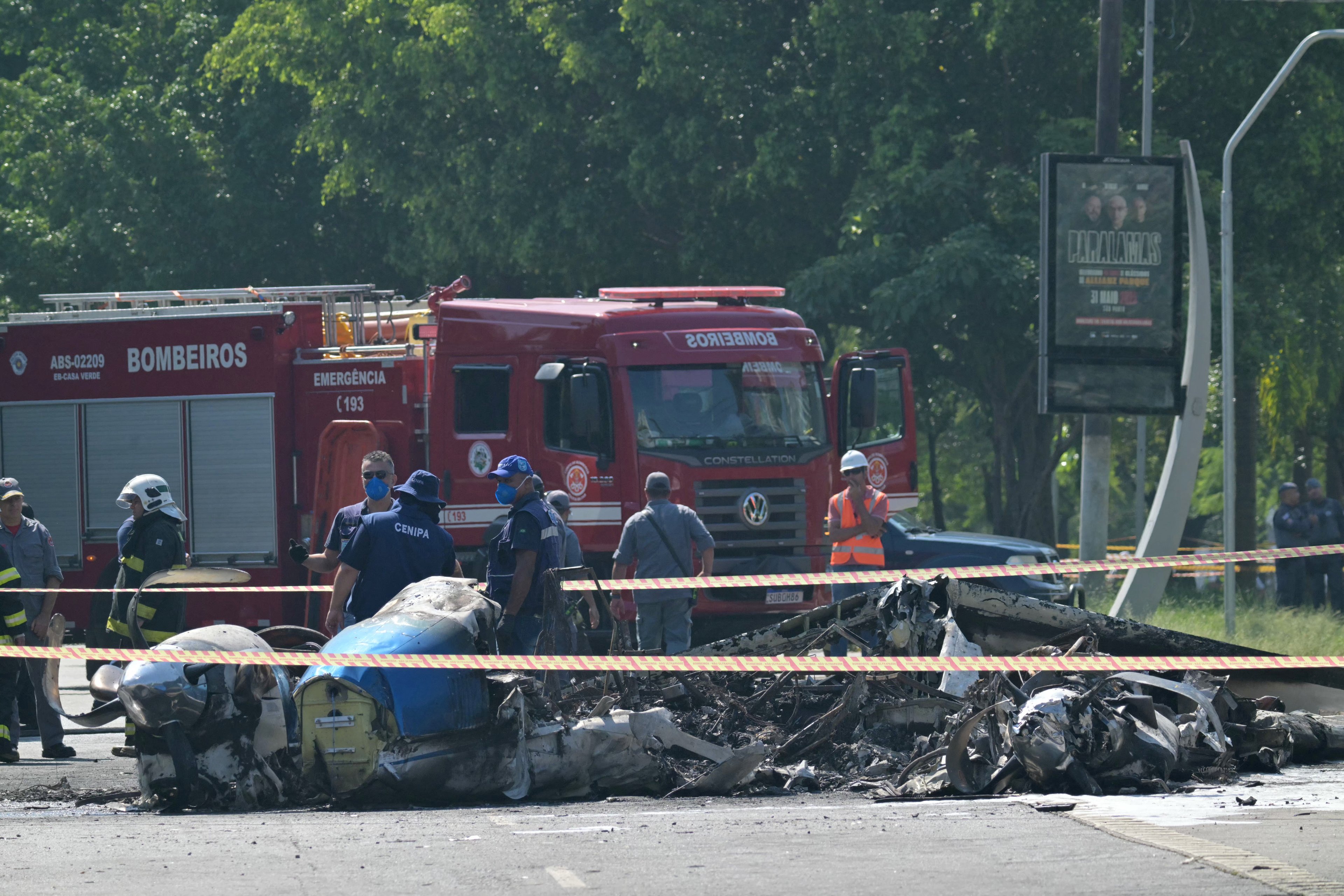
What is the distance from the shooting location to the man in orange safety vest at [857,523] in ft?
41.5

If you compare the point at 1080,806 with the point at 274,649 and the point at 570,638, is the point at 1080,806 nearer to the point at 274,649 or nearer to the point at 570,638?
the point at 570,638

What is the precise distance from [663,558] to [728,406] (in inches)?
80.4

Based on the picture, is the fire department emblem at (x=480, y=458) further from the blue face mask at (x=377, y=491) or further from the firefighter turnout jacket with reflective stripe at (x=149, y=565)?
the firefighter turnout jacket with reflective stripe at (x=149, y=565)

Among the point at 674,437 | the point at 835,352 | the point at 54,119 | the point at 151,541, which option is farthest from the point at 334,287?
the point at 835,352

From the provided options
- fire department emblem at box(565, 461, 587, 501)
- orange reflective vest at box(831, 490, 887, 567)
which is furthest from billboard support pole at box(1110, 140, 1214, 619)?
fire department emblem at box(565, 461, 587, 501)

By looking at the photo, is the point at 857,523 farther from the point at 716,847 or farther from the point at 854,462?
the point at 716,847

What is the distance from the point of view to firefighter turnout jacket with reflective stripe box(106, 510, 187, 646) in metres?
10.4

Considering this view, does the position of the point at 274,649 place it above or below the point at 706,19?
below

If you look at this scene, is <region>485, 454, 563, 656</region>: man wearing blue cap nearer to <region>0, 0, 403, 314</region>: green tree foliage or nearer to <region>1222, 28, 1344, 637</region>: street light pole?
<region>1222, 28, 1344, 637</region>: street light pole

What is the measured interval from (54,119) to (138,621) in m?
20.4

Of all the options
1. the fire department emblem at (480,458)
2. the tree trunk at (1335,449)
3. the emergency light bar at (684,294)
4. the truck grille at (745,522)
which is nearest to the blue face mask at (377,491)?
the fire department emblem at (480,458)

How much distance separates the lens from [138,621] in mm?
10258

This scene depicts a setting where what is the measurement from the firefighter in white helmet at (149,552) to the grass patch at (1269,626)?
786cm

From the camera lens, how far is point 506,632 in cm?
979
